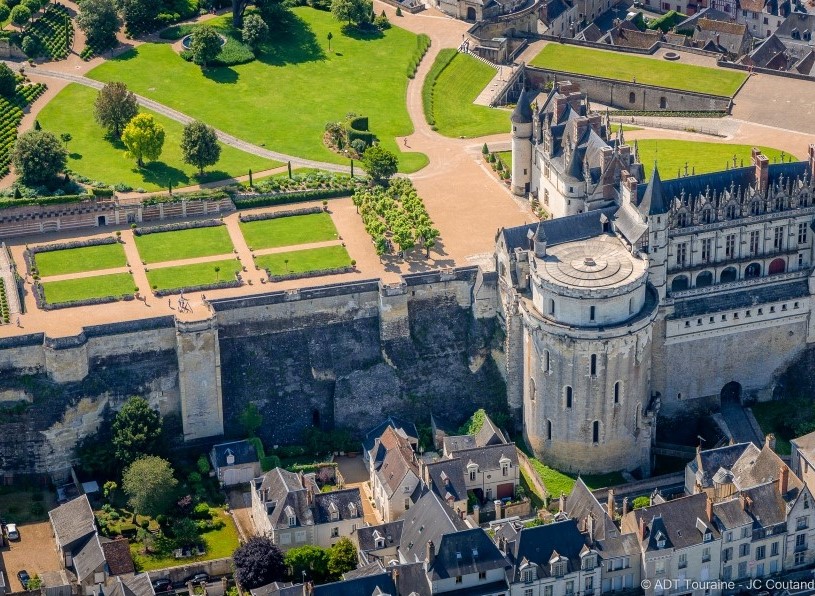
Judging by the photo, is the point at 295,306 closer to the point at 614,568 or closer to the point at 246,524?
the point at 246,524

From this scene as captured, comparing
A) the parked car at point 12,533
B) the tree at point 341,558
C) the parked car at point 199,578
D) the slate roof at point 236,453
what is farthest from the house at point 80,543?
the tree at point 341,558

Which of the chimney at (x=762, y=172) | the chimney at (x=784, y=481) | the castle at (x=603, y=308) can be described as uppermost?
the chimney at (x=762, y=172)

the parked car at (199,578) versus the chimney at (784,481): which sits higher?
the chimney at (784,481)

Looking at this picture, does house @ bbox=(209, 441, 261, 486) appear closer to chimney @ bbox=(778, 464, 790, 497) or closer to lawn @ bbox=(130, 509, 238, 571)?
lawn @ bbox=(130, 509, 238, 571)

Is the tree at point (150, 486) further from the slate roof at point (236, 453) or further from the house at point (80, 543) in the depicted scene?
the slate roof at point (236, 453)

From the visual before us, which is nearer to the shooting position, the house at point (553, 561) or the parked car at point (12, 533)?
the house at point (553, 561)

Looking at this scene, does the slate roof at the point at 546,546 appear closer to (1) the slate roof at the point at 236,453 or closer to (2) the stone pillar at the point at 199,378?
(1) the slate roof at the point at 236,453

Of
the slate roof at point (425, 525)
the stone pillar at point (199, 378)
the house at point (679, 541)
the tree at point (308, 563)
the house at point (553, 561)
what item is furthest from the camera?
the stone pillar at point (199, 378)

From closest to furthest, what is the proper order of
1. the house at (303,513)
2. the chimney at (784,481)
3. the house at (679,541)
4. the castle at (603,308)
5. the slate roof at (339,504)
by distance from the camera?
the house at (679,541) < the chimney at (784,481) < the house at (303,513) < the slate roof at (339,504) < the castle at (603,308)

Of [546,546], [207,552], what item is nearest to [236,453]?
[207,552]
